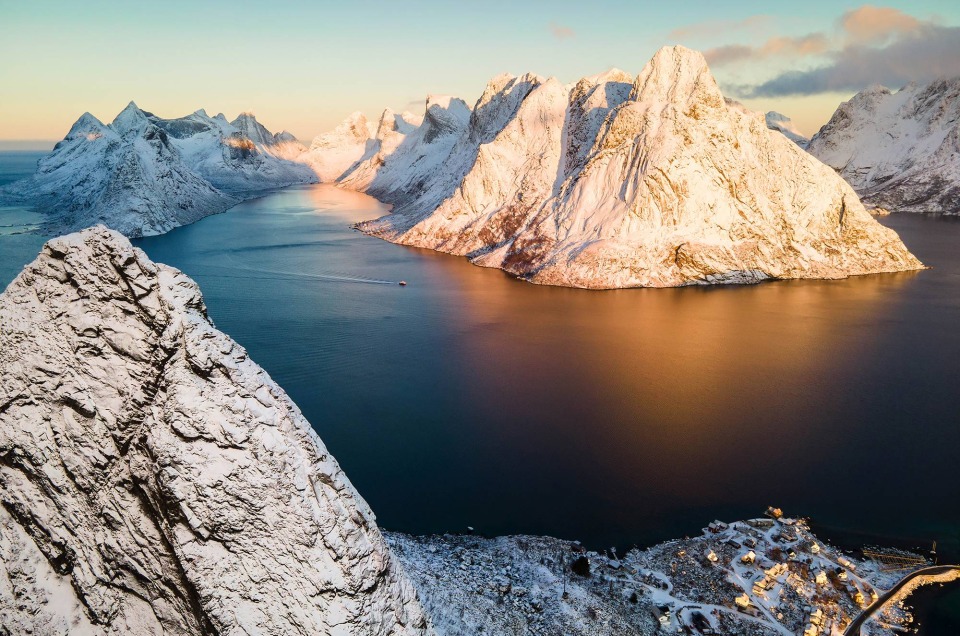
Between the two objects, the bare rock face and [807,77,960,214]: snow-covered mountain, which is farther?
[807,77,960,214]: snow-covered mountain

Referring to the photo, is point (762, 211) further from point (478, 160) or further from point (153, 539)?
point (153, 539)

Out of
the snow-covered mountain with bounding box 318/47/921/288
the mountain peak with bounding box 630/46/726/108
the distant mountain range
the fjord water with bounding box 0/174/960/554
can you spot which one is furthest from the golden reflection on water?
the mountain peak with bounding box 630/46/726/108

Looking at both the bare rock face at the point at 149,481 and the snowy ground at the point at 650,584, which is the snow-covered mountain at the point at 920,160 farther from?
the bare rock face at the point at 149,481

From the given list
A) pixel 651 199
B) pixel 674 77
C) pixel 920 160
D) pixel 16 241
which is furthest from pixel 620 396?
pixel 920 160

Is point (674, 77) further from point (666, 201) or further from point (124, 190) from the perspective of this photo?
point (124, 190)

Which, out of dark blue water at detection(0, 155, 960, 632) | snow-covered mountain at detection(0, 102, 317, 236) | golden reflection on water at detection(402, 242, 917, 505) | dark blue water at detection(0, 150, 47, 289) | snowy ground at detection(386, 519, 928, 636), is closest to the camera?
snowy ground at detection(386, 519, 928, 636)

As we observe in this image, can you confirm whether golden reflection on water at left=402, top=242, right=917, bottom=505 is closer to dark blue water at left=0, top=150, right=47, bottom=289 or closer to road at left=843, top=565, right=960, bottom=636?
road at left=843, top=565, right=960, bottom=636
